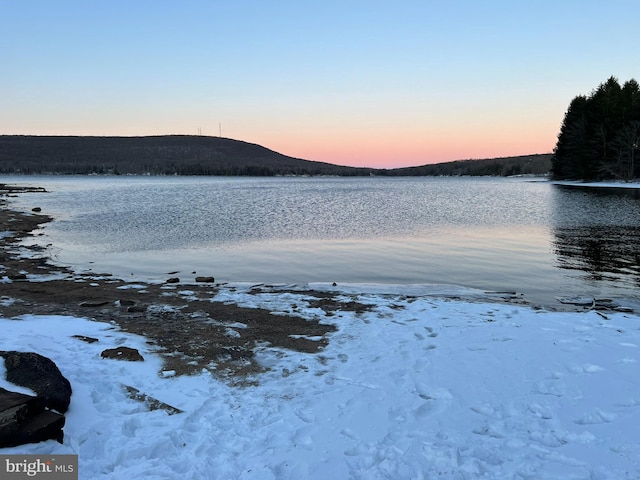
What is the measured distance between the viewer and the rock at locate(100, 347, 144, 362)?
290 inches

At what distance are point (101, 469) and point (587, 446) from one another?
5175 mm

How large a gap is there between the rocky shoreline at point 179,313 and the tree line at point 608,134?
243 feet

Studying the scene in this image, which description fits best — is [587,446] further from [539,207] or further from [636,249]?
[539,207]

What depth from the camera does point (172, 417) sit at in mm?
5715

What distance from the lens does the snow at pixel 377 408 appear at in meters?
4.87

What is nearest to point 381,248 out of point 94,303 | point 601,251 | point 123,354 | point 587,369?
point 601,251

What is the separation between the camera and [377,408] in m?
6.09

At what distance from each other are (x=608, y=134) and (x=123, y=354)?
82.6 metres

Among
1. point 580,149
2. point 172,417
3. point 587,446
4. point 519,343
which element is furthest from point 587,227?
point 580,149

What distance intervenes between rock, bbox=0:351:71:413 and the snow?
190mm

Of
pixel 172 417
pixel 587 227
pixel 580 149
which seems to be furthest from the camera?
pixel 580 149

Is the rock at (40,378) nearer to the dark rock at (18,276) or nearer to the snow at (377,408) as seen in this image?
the snow at (377,408)

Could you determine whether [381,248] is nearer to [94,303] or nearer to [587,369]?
[94,303]

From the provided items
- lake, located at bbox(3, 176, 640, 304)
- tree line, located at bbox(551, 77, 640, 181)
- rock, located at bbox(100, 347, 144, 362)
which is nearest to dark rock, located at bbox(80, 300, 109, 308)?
rock, located at bbox(100, 347, 144, 362)
